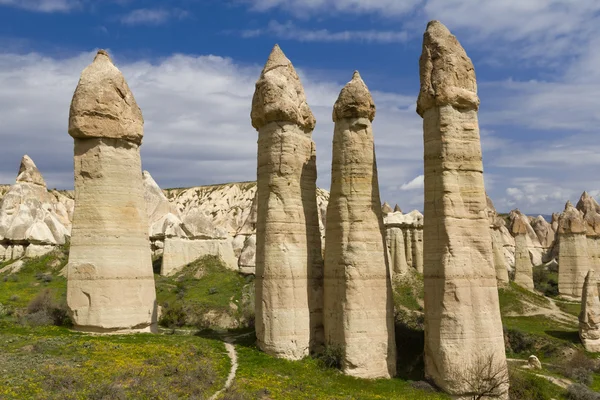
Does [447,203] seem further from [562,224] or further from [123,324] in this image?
[562,224]

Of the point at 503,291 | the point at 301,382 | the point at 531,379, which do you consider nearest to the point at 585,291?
the point at 503,291

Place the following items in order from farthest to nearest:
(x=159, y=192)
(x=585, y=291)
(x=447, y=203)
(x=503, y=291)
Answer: (x=159, y=192), (x=503, y=291), (x=585, y=291), (x=447, y=203)

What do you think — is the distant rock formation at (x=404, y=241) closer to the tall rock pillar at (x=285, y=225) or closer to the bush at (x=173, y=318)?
the bush at (x=173, y=318)

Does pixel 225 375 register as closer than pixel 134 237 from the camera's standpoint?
Yes

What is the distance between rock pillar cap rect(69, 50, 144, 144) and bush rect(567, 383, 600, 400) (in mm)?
20161

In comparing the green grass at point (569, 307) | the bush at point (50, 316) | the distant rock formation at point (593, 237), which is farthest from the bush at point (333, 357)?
the distant rock formation at point (593, 237)

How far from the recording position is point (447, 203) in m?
19.8

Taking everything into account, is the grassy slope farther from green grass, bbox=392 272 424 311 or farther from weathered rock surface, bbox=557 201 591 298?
weathered rock surface, bbox=557 201 591 298

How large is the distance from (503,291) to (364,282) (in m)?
26.1

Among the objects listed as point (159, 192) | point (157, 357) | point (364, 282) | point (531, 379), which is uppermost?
point (159, 192)

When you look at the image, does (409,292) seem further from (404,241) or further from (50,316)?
(50,316)

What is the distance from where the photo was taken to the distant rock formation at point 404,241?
40.7m

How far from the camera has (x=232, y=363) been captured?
19.9m

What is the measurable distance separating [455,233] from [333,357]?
6390mm
